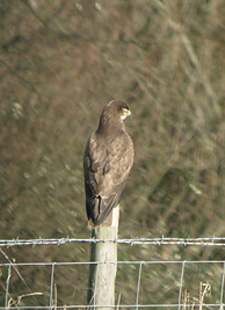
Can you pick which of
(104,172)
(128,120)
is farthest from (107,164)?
(128,120)

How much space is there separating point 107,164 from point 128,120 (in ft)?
8.97

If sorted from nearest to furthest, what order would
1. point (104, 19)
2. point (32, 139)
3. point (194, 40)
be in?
point (194, 40) < point (104, 19) < point (32, 139)

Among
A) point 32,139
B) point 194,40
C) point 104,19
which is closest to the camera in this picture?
point 194,40

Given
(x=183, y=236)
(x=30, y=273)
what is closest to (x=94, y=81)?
(x=183, y=236)

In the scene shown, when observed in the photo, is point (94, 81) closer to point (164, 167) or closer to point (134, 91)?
point (134, 91)

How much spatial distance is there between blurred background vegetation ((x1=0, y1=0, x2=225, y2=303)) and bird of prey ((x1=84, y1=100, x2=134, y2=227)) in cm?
215

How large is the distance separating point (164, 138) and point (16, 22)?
2379mm

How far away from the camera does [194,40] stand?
8672 mm

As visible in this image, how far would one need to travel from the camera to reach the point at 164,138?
355 inches

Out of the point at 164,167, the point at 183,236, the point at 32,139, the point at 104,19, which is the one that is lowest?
the point at 183,236

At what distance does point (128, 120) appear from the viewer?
9031 millimetres

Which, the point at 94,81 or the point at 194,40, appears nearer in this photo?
the point at 194,40

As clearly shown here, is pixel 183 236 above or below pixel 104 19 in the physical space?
below

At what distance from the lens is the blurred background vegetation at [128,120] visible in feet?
28.8
